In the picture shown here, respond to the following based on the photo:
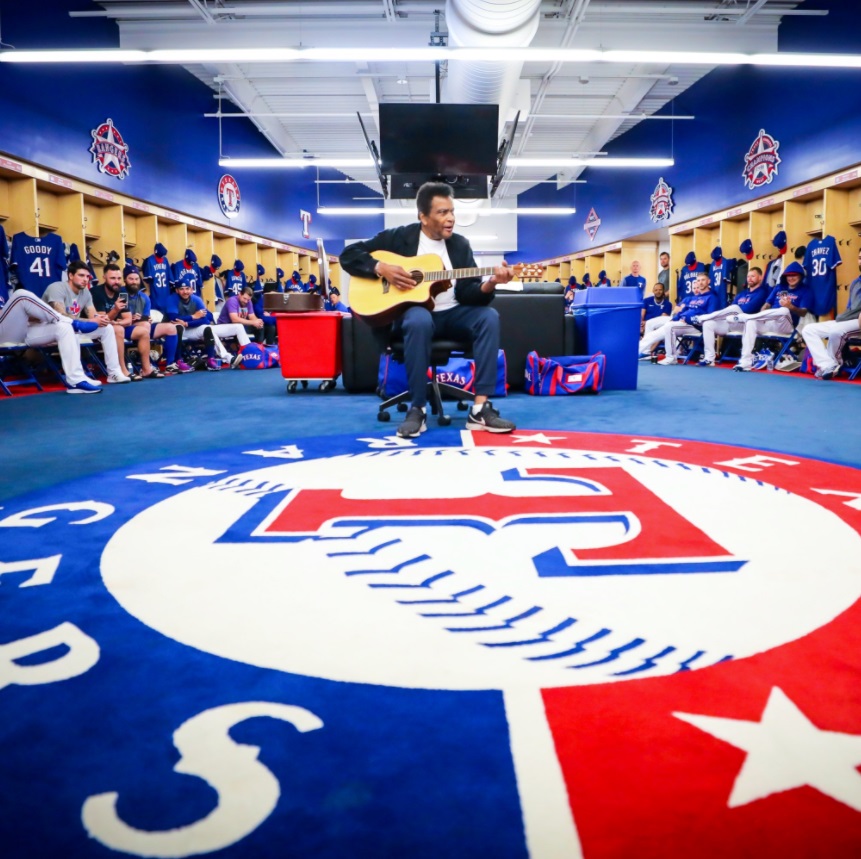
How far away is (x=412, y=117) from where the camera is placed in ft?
23.6

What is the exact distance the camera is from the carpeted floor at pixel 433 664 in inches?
25.2

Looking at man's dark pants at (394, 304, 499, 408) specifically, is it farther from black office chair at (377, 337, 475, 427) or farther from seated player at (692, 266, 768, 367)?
seated player at (692, 266, 768, 367)

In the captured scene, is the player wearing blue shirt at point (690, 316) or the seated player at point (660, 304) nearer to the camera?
the player wearing blue shirt at point (690, 316)

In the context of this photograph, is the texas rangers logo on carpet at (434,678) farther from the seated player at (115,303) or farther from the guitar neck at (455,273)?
the seated player at (115,303)

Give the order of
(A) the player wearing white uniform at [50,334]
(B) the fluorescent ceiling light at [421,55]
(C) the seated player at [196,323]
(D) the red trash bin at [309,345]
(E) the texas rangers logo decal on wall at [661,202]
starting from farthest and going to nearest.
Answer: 1. (E) the texas rangers logo decal on wall at [661,202]
2. (C) the seated player at [196,323]
3. (B) the fluorescent ceiling light at [421,55]
4. (A) the player wearing white uniform at [50,334]
5. (D) the red trash bin at [309,345]

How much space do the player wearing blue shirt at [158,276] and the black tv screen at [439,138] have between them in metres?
3.35

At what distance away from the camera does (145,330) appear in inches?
267

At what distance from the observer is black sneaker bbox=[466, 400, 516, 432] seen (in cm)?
298

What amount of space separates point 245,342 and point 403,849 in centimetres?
895

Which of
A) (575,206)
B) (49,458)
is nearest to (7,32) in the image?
(49,458)

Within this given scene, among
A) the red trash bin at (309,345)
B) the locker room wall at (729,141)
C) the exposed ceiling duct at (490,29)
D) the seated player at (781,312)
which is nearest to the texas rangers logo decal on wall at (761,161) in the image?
the locker room wall at (729,141)

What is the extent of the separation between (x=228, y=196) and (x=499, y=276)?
1064cm

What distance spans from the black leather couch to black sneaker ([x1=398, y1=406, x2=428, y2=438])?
1.86 metres

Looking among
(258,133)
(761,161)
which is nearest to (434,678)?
(761,161)
